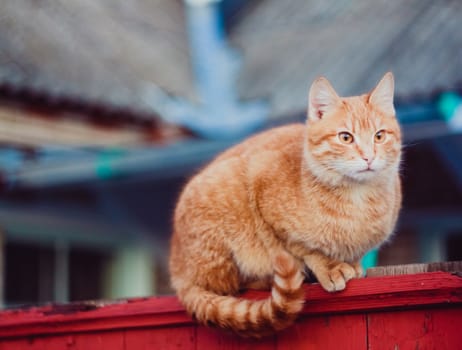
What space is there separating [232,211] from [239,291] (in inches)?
10.4

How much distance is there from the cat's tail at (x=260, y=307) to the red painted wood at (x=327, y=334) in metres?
0.06

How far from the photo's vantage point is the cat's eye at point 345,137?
95.7 inches

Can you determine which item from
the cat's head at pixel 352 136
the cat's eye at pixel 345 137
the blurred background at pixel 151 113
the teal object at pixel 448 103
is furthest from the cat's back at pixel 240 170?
the teal object at pixel 448 103

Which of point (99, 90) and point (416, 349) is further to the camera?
point (99, 90)

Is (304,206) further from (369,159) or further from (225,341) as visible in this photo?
(225,341)

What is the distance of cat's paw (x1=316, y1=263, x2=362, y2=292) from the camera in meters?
2.07

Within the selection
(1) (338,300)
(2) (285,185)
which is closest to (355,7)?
(2) (285,185)

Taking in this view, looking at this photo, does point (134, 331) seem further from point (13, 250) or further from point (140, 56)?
point (140, 56)

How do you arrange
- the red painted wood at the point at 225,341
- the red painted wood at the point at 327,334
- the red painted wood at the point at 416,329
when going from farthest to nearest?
the red painted wood at the point at 225,341 < the red painted wood at the point at 327,334 < the red painted wood at the point at 416,329

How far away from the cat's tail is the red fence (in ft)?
0.19

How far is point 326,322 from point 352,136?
26.0 inches

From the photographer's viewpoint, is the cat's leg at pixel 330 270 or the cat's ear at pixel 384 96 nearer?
the cat's leg at pixel 330 270

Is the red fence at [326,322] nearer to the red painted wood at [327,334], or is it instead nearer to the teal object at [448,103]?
the red painted wood at [327,334]

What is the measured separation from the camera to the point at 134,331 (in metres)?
2.47
